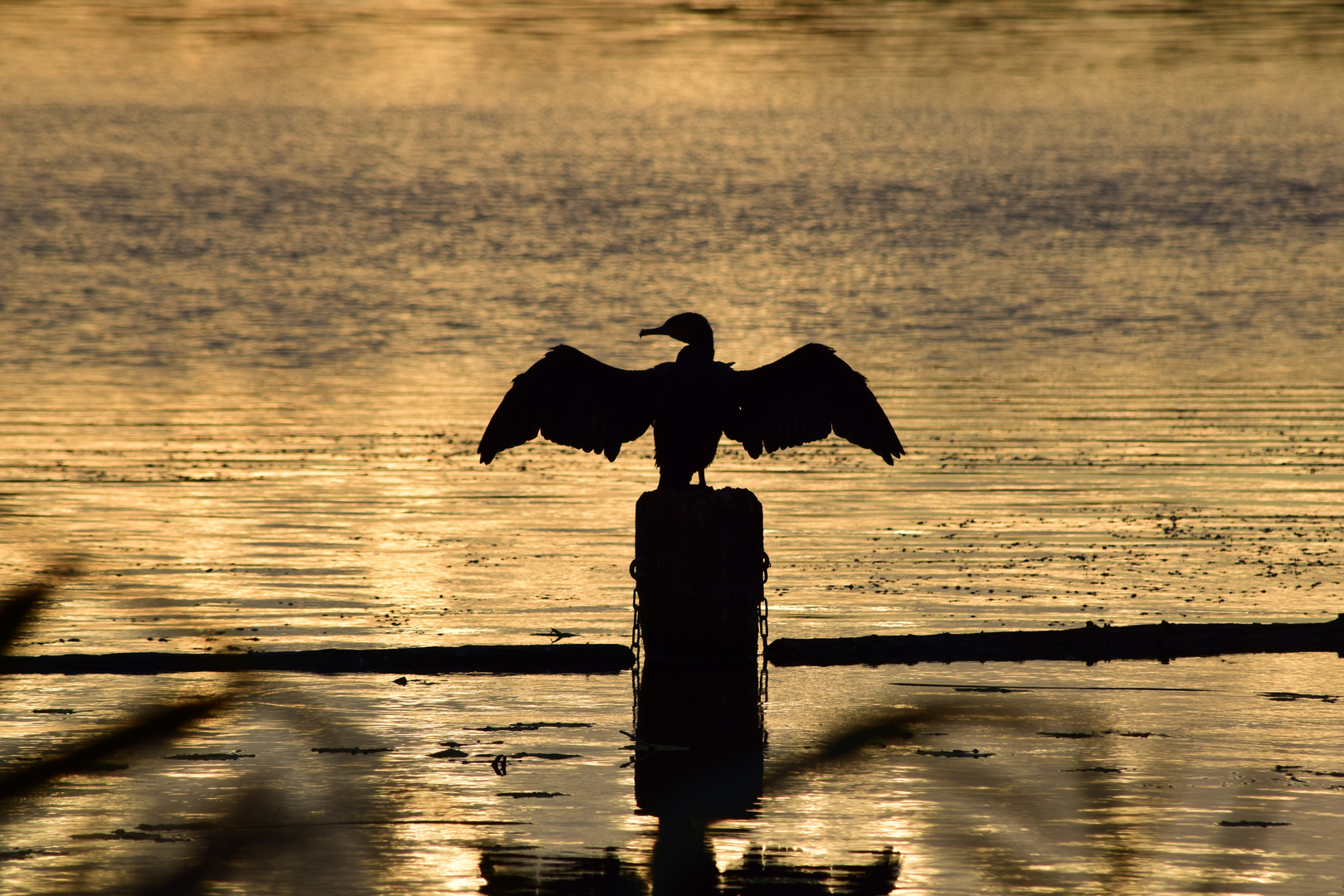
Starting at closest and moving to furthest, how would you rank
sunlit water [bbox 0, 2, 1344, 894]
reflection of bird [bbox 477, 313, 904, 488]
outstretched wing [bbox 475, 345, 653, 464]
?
sunlit water [bbox 0, 2, 1344, 894]
reflection of bird [bbox 477, 313, 904, 488]
outstretched wing [bbox 475, 345, 653, 464]

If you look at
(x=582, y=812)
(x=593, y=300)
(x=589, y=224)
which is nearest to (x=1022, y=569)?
(x=582, y=812)

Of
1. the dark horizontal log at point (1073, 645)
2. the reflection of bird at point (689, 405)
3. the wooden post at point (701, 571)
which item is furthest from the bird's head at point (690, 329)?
the dark horizontal log at point (1073, 645)

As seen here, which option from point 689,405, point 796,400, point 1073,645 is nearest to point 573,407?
point 689,405

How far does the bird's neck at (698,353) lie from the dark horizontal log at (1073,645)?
1415 millimetres

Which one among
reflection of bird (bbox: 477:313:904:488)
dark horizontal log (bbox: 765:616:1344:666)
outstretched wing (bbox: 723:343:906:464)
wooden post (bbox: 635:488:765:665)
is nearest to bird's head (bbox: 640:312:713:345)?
reflection of bird (bbox: 477:313:904:488)

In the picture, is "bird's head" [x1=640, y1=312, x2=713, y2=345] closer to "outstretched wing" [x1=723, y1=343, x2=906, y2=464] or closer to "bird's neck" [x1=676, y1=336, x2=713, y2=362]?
"bird's neck" [x1=676, y1=336, x2=713, y2=362]

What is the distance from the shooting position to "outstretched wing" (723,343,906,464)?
26.4ft

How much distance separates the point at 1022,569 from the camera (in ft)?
34.6

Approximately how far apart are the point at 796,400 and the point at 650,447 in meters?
8.01

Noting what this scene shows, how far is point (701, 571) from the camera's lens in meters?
7.66

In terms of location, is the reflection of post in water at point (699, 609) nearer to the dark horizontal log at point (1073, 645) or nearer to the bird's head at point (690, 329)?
Result: the dark horizontal log at point (1073, 645)

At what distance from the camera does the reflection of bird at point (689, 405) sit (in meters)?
7.95

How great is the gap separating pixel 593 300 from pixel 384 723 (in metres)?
19.8

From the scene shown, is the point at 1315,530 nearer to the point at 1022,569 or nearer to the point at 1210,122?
the point at 1022,569
